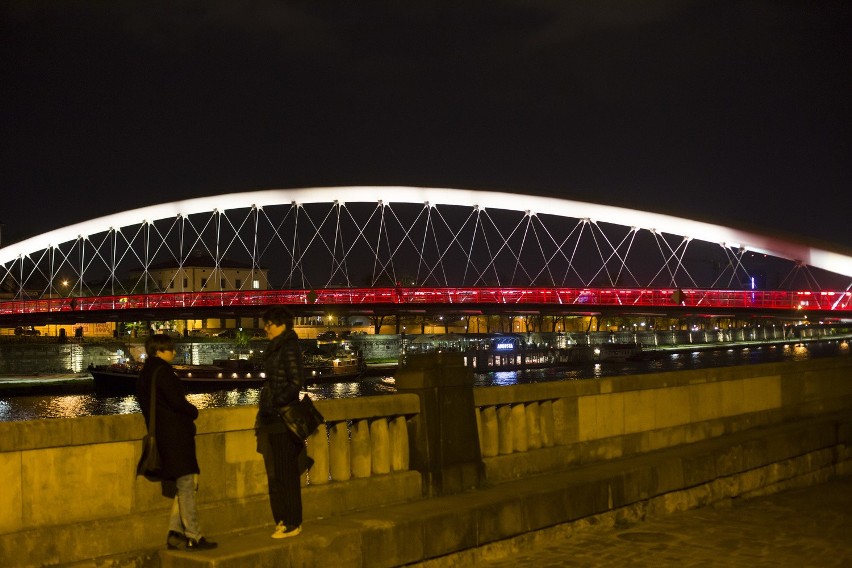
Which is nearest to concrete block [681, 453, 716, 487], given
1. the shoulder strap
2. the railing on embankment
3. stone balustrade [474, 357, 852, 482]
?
the railing on embankment

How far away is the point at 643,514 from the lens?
428 inches

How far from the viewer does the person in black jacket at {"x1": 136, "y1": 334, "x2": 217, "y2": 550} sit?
23.3ft

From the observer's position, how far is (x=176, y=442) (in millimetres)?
7125

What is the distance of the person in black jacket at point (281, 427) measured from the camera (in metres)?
7.64

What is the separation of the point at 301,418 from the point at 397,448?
1919 mm

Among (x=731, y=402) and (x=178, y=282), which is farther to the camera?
(x=178, y=282)

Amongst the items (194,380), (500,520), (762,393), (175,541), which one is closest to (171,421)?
(175,541)

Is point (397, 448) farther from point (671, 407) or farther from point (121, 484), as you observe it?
point (671, 407)

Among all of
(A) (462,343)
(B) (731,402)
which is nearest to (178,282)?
(A) (462,343)

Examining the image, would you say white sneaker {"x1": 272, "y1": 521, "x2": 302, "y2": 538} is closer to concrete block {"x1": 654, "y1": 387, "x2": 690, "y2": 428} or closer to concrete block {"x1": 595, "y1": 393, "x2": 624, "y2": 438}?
concrete block {"x1": 595, "y1": 393, "x2": 624, "y2": 438}

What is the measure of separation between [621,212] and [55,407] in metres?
43.4

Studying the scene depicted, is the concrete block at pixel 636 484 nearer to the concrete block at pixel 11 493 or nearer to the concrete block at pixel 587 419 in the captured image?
the concrete block at pixel 587 419

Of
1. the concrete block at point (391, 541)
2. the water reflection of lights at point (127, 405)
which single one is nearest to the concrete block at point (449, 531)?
the concrete block at point (391, 541)

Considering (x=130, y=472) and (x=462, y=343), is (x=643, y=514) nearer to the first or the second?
(x=130, y=472)
